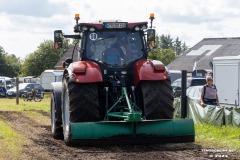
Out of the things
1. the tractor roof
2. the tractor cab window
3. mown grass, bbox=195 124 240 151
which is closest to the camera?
mown grass, bbox=195 124 240 151

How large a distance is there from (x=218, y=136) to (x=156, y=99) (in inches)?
94.4

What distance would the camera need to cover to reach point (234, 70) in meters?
22.0

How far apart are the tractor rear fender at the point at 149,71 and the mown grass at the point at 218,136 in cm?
161

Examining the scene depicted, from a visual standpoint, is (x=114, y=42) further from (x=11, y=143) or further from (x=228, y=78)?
(x=228, y=78)

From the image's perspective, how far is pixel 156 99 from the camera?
1204cm

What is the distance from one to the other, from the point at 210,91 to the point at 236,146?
15.5 feet

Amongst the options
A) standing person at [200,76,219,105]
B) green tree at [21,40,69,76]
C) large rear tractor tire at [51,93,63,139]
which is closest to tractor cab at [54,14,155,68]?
large rear tractor tire at [51,93,63,139]

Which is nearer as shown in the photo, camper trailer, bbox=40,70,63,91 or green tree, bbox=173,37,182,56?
camper trailer, bbox=40,70,63,91

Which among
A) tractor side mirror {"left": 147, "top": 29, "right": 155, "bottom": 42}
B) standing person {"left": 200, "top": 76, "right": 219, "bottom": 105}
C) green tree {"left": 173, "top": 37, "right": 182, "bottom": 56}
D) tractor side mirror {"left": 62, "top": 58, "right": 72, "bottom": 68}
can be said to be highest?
green tree {"left": 173, "top": 37, "right": 182, "bottom": 56}

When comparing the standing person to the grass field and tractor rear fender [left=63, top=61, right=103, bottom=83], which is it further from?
tractor rear fender [left=63, top=61, right=103, bottom=83]

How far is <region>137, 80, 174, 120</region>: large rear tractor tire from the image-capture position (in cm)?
1200

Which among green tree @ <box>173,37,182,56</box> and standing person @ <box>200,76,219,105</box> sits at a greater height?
green tree @ <box>173,37,182,56</box>

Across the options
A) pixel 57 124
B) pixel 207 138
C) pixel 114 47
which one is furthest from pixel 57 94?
pixel 207 138

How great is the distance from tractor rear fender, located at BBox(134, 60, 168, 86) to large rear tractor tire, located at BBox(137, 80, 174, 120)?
0.13 meters
